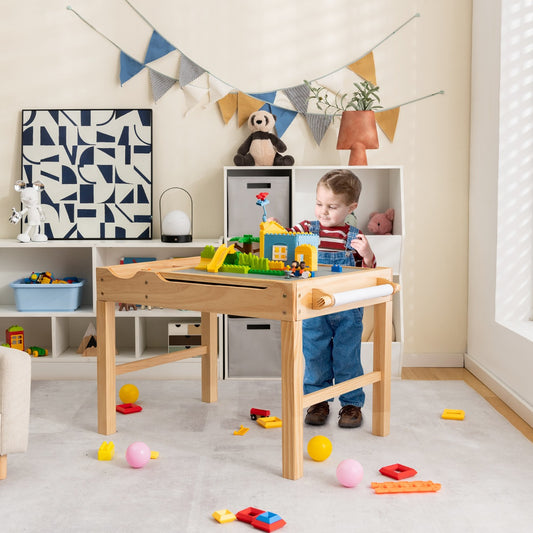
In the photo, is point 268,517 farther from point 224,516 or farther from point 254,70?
point 254,70

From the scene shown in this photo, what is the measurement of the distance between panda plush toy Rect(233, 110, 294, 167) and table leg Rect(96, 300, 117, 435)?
128 cm

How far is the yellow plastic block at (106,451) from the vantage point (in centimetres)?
240

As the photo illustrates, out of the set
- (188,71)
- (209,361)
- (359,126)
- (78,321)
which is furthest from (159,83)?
(209,361)

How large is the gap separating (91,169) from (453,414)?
225 centimetres

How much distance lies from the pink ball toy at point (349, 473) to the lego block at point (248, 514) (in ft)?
1.01

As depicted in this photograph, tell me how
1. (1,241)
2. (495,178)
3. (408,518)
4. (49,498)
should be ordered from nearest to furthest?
(408,518) → (49,498) → (495,178) → (1,241)

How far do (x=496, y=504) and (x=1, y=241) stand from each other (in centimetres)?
273

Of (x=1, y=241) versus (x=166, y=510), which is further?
(x=1, y=241)

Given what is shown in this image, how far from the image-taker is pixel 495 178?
132 inches

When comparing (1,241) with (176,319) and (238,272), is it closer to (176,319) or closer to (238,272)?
(176,319)

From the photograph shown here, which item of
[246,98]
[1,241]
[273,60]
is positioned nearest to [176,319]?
[1,241]

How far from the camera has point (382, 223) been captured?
3.63 meters

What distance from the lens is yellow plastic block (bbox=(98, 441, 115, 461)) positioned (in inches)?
94.5

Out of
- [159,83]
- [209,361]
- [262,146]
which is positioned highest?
[159,83]
